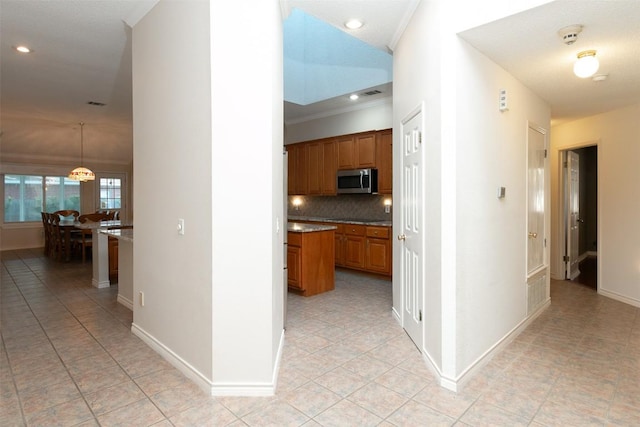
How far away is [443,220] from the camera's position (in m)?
2.43

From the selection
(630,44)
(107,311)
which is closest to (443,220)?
(630,44)

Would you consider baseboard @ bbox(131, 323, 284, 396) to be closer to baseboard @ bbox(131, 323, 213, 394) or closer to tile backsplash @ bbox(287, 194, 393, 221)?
baseboard @ bbox(131, 323, 213, 394)

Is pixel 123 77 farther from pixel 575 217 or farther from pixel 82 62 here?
pixel 575 217

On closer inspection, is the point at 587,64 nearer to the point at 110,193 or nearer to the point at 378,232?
the point at 378,232

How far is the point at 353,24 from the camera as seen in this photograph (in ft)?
10.1

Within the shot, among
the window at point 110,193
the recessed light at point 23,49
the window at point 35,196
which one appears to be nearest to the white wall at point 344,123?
the recessed light at point 23,49

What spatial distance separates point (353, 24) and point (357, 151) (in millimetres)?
3119

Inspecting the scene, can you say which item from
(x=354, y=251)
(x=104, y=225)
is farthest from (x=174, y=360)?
(x=104, y=225)

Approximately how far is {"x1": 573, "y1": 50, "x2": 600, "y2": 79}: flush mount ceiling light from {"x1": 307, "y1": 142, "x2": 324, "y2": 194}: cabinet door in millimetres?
4449

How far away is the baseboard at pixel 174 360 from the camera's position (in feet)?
7.85

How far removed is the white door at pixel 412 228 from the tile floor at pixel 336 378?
0.25m

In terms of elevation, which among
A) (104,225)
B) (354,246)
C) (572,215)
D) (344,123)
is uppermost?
(344,123)

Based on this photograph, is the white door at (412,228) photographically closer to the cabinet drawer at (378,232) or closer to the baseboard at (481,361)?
the baseboard at (481,361)

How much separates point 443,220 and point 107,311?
366cm
